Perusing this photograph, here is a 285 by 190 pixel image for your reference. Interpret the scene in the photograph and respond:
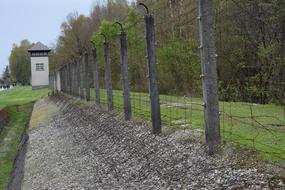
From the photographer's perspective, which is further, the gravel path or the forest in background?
the forest in background

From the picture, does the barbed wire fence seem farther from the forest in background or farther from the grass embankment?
the grass embankment

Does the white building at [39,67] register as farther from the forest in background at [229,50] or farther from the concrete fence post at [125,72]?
the concrete fence post at [125,72]

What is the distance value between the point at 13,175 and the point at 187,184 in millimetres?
13930

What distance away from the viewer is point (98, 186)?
40.5 feet

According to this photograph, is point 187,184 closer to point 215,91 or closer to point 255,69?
point 215,91

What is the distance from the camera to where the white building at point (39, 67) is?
294ft

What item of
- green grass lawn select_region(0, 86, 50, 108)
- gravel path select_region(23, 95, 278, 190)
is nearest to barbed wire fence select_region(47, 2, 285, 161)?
gravel path select_region(23, 95, 278, 190)

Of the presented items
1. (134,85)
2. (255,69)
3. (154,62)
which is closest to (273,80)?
(255,69)

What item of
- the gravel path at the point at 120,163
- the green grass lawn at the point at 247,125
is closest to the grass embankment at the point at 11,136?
the gravel path at the point at 120,163

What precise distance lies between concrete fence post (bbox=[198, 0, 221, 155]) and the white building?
3192 inches

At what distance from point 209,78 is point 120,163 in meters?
4.36

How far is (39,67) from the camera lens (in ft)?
298

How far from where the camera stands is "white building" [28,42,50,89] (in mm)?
89688

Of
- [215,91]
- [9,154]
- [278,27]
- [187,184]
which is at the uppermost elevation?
[278,27]
